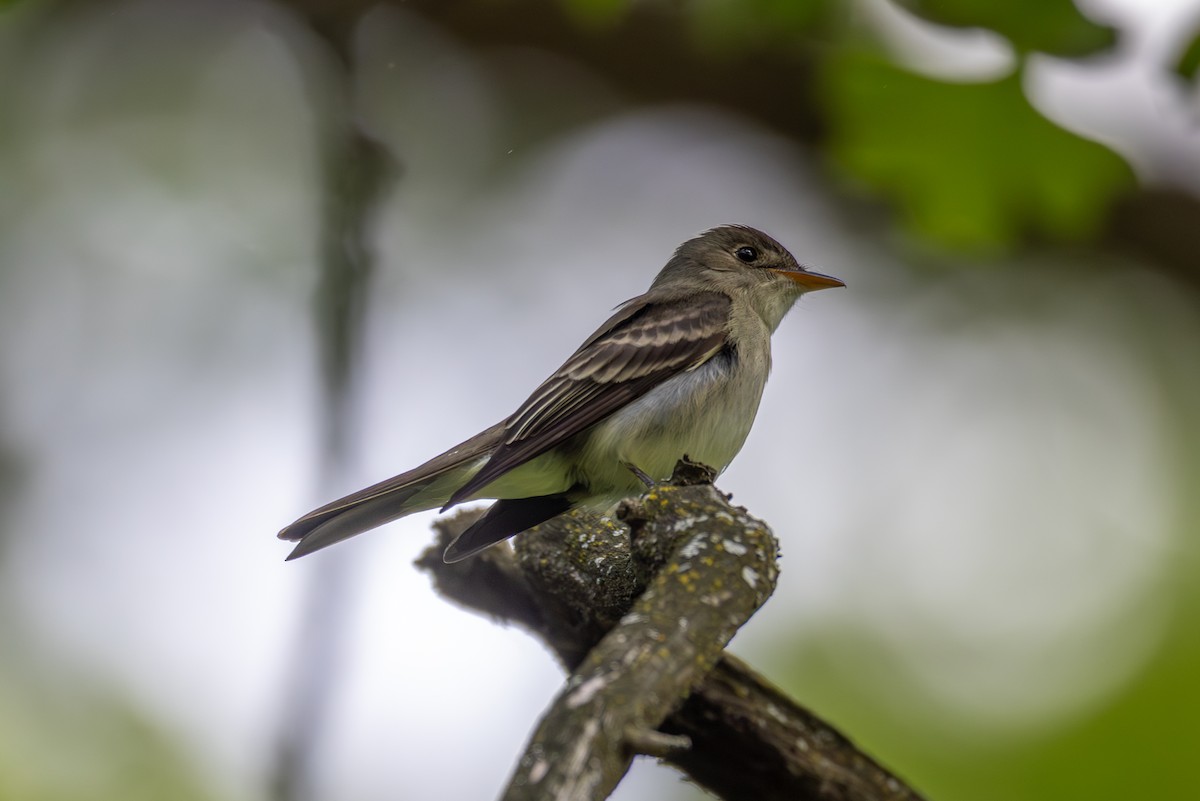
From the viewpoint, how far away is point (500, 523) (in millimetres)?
4578

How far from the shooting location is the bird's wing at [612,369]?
16.3 ft

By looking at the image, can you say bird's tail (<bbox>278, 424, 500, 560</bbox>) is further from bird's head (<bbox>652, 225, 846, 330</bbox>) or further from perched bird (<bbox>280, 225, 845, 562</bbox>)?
bird's head (<bbox>652, 225, 846, 330</bbox>)

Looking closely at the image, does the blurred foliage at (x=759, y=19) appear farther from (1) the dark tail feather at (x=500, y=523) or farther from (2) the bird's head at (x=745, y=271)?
(2) the bird's head at (x=745, y=271)

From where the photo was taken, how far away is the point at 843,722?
7055 millimetres

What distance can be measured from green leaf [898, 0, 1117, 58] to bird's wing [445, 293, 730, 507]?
245 cm

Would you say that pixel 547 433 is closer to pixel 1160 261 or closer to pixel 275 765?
pixel 275 765

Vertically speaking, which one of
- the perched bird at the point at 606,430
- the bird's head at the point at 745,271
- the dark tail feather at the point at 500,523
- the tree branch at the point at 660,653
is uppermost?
the bird's head at the point at 745,271

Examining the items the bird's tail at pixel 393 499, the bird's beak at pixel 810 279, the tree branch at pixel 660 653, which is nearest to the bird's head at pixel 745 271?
the bird's beak at pixel 810 279

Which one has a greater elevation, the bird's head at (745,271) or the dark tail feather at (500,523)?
the bird's head at (745,271)

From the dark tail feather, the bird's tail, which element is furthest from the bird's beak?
the dark tail feather

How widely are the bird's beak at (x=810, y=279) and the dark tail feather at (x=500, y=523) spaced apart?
1.93m

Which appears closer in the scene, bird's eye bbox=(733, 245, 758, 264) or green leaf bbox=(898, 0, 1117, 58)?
green leaf bbox=(898, 0, 1117, 58)

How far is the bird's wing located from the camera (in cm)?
496

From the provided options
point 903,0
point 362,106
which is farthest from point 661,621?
point 362,106
